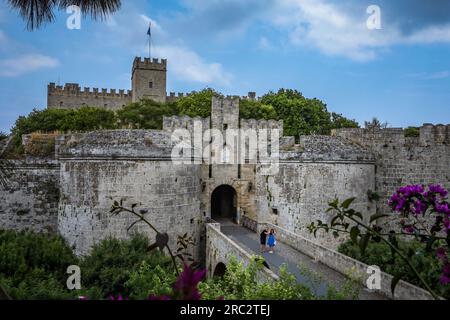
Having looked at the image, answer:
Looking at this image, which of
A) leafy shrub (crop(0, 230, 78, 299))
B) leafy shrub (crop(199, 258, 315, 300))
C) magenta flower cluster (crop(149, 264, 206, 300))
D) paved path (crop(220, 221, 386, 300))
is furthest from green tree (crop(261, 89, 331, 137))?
magenta flower cluster (crop(149, 264, 206, 300))

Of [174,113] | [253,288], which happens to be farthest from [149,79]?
[253,288]

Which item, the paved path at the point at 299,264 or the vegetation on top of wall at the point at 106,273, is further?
the paved path at the point at 299,264

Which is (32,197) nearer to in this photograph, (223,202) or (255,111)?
(223,202)

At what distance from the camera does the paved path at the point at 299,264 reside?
1041 cm

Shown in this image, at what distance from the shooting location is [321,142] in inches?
758

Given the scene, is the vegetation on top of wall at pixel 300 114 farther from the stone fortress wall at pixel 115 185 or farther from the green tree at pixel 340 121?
the stone fortress wall at pixel 115 185

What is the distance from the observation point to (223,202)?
84.9ft

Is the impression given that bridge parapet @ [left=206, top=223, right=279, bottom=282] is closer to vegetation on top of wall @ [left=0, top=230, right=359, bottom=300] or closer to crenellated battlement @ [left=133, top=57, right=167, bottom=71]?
vegetation on top of wall @ [left=0, top=230, right=359, bottom=300]

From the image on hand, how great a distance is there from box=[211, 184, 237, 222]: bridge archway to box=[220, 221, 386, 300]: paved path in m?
4.56

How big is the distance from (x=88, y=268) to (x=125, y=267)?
1370 mm

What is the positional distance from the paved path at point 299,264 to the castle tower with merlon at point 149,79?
117ft

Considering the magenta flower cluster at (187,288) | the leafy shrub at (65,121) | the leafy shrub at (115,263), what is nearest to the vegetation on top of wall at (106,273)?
the leafy shrub at (115,263)
